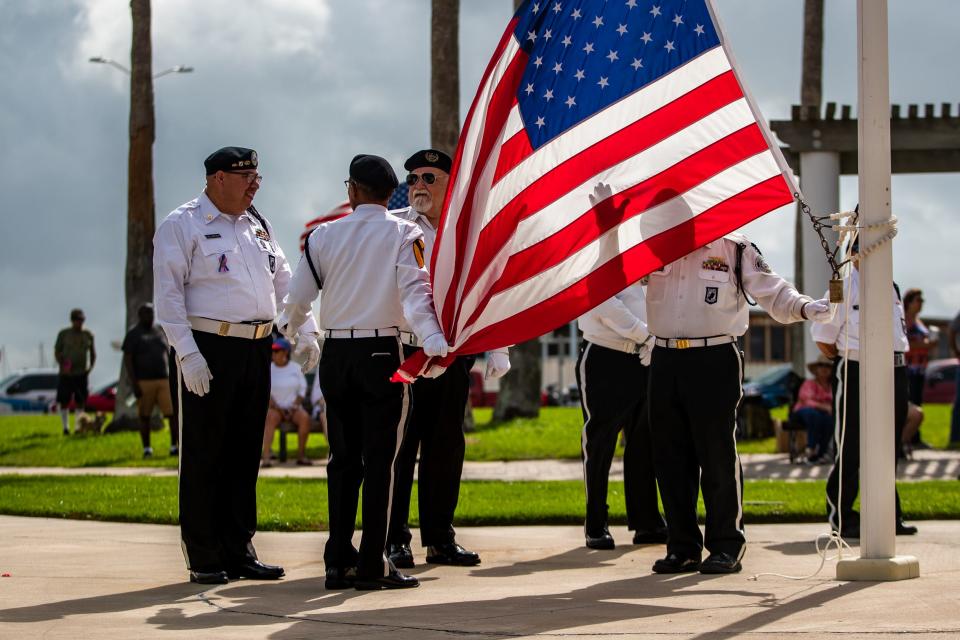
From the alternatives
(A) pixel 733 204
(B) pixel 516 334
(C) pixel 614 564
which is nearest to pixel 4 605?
(B) pixel 516 334

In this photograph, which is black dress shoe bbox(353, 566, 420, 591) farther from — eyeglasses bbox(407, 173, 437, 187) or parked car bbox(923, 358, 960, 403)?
parked car bbox(923, 358, 960, 403)

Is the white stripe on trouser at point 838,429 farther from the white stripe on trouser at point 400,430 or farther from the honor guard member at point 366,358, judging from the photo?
the honor guard member at point 366,358

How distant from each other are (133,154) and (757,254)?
19.7 m

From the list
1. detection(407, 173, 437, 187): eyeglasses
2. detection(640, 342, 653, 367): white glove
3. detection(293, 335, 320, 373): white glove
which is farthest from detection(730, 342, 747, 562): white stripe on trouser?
detection(293, 335, 320, 373): white glove

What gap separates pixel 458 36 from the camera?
24.5 meters

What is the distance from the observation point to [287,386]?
17.7 meters

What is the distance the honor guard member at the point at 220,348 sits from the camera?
25.2 feet

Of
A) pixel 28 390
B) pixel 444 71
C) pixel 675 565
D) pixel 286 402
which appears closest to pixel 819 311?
pixel 675 565

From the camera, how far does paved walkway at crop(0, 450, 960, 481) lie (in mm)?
15695

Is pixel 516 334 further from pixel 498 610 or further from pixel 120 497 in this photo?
pixel 120 497

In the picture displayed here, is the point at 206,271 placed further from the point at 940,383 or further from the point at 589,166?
the point at 940,383

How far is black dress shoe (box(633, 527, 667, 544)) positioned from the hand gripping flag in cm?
264

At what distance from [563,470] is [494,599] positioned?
399 inches

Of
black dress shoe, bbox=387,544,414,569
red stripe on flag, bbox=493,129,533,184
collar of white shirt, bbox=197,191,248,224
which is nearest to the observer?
red stripe on flag, bbox=493,129,533,184
